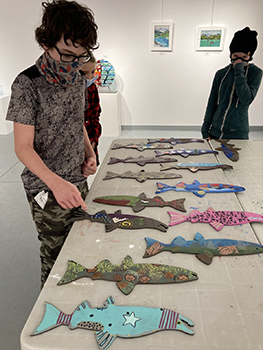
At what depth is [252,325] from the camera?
0.66 metres

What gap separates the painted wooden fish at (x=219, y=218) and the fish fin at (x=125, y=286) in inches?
12.6

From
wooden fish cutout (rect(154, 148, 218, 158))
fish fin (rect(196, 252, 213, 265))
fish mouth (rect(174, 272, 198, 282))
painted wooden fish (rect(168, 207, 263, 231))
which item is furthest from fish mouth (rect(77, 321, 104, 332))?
wooden fish cutout (rect(154, 148, 218, 158))

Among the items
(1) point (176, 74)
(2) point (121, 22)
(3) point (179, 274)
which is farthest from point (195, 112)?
(3) point (179, 274)

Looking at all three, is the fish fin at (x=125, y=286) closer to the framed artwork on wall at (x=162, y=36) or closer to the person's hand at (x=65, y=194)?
the person's hand at (x=65, y=194)

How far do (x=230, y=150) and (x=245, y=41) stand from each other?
740 mm

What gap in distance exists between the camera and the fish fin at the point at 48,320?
0.65 meters

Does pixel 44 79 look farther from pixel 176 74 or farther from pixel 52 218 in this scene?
pixel 176 74

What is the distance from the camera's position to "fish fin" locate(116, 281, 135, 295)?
0.75 metres

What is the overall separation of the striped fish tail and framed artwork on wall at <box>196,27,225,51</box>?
168 inches

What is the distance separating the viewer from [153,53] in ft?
14.1

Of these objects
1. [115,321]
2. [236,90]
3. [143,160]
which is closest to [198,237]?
[115,321]

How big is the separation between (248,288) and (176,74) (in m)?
4.10

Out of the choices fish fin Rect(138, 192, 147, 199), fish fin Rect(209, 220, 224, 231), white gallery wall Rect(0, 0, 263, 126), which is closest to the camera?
fish fin Rect(209, 220, 224, 231)

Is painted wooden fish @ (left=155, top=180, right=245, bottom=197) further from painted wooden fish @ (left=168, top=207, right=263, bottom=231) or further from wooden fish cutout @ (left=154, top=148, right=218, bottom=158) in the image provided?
wooden fish cutout @ (left=154, top=148, right=218, bottom=158)
